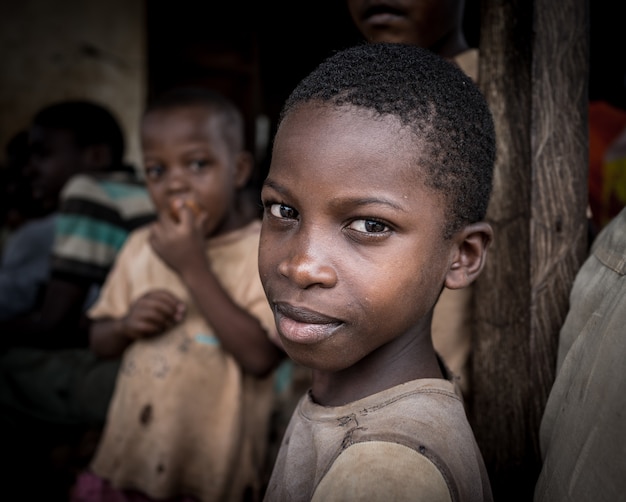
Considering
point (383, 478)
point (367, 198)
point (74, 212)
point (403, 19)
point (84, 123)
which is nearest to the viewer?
point (383, 478)

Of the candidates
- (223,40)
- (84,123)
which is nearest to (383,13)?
(84,123)

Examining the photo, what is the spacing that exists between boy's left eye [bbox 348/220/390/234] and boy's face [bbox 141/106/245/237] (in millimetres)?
1192

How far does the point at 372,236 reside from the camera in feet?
3.42

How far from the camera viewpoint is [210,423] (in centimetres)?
201

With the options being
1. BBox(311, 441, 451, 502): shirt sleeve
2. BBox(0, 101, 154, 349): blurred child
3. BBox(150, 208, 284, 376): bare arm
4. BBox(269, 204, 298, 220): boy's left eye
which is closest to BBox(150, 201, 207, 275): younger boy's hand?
BBox(150, 208, 284, 376): bare arm

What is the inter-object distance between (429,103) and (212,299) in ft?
3.76

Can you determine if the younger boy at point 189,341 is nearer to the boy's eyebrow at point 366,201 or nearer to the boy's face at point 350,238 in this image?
the boy's face at point 350,238

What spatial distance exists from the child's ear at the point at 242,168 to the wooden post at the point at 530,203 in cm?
116

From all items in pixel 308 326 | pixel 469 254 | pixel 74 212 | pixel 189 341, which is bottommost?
pixel 189 341

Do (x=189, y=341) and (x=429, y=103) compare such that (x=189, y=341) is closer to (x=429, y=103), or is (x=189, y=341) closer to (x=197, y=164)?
(x=197, y=164)

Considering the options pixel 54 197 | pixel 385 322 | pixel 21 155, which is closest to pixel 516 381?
pixel 385 322

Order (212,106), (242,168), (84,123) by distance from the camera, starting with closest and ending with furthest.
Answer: (212,106), (242,168), (84,123)

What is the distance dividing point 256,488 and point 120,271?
98cm

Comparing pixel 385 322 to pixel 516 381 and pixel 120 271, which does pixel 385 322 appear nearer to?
pixel 516 381
